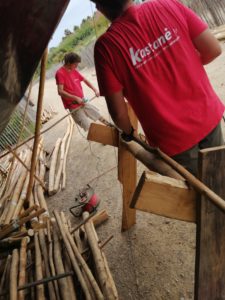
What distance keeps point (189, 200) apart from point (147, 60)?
970mm

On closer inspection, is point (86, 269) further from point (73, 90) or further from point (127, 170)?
point (73, 90)

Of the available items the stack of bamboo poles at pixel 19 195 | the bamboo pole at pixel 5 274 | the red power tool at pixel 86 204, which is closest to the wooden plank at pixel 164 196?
the bamboo pole at pixel 5 274

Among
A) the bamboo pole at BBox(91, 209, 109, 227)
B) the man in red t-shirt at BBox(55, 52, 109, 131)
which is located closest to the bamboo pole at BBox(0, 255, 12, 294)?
the bamboo pole at BBox(91, 209, 109, 227)

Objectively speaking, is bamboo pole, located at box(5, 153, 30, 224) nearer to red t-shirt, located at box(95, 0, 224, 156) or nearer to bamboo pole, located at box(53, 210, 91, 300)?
bamboo pole, located at box(53, 210, 91, 300)

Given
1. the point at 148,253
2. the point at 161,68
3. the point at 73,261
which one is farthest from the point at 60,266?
the point at 161,68

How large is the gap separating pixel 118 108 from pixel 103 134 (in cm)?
110

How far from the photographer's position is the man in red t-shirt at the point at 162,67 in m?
2.03

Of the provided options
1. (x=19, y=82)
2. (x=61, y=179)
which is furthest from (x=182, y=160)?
(x=61, y=179)

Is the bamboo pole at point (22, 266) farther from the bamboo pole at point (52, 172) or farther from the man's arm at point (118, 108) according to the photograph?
the bamboo pole at point (52, 172)

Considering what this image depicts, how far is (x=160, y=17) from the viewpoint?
6.72 ft

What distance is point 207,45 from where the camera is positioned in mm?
2184

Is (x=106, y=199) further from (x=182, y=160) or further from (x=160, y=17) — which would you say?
(x=160, y=17)

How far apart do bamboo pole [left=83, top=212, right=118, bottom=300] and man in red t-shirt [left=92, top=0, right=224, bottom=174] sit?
138cm

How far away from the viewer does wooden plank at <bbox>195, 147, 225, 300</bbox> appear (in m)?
1.60
